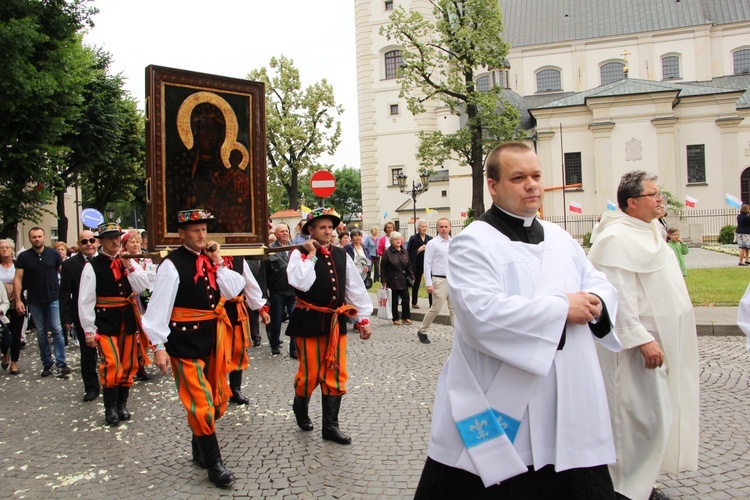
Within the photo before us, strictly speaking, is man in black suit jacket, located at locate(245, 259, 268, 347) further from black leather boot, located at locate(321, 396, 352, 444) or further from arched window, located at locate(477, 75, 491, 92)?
arched window, located at locate(477, 75, 491, 92)

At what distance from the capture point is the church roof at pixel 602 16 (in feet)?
158

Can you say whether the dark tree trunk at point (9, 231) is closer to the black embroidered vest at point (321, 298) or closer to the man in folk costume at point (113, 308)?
the man in folk costume at point (113, 308)

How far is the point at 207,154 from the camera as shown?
5.87m

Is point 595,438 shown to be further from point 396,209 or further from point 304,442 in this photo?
point 396,209

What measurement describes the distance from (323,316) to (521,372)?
129 inches

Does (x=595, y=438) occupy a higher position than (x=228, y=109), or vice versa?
(x=228, y=109)

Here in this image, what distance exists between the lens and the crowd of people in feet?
8.18

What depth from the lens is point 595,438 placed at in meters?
2.51

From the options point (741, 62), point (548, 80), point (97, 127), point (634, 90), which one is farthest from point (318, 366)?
point (741, 62)

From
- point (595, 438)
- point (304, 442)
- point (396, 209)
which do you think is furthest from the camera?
point (396, 209)

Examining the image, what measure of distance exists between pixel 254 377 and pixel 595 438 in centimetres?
630

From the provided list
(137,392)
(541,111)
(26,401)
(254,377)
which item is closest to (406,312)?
(254,377)

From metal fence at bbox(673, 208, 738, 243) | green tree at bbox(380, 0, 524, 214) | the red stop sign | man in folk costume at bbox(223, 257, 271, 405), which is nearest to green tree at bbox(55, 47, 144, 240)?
green tree at bbox(380, 0, 524, 214)

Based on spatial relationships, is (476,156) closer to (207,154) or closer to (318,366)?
(207,154)
